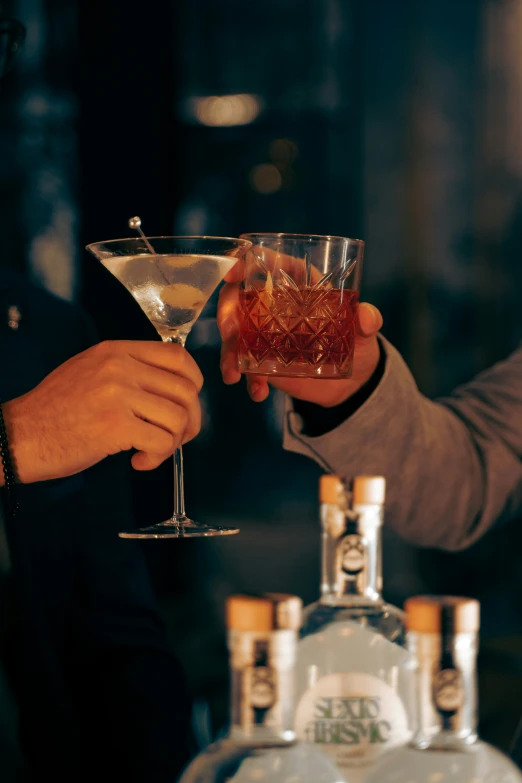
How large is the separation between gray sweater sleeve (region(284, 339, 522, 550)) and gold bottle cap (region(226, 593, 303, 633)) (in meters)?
0.84

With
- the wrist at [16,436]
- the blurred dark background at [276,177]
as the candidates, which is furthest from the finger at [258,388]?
the blurred dark background at [276,177]

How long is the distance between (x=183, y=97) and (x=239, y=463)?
4.64 feet

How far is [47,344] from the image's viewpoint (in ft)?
6.20

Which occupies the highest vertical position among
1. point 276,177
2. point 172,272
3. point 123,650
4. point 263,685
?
point 276,177

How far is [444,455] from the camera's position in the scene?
1.62 m

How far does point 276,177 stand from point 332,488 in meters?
3.05

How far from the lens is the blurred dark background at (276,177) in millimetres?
3408

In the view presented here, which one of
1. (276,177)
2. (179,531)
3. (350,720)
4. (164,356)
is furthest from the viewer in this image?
(276,177)

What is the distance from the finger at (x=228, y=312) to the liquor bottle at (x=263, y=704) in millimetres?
716

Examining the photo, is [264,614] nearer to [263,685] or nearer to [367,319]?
[263,685]

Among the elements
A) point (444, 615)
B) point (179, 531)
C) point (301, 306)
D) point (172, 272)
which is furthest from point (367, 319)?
point (444, 615)

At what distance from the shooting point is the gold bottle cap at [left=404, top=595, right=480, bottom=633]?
0.55 meters

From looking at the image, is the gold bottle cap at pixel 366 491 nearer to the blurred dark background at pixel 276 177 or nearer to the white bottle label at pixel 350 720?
the white bottle label at pixel 350 720

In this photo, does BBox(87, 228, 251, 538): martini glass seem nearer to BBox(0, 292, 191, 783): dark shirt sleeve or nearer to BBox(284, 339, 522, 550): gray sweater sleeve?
BBox(284, 339, 522, 550): gray sweater sleeve
